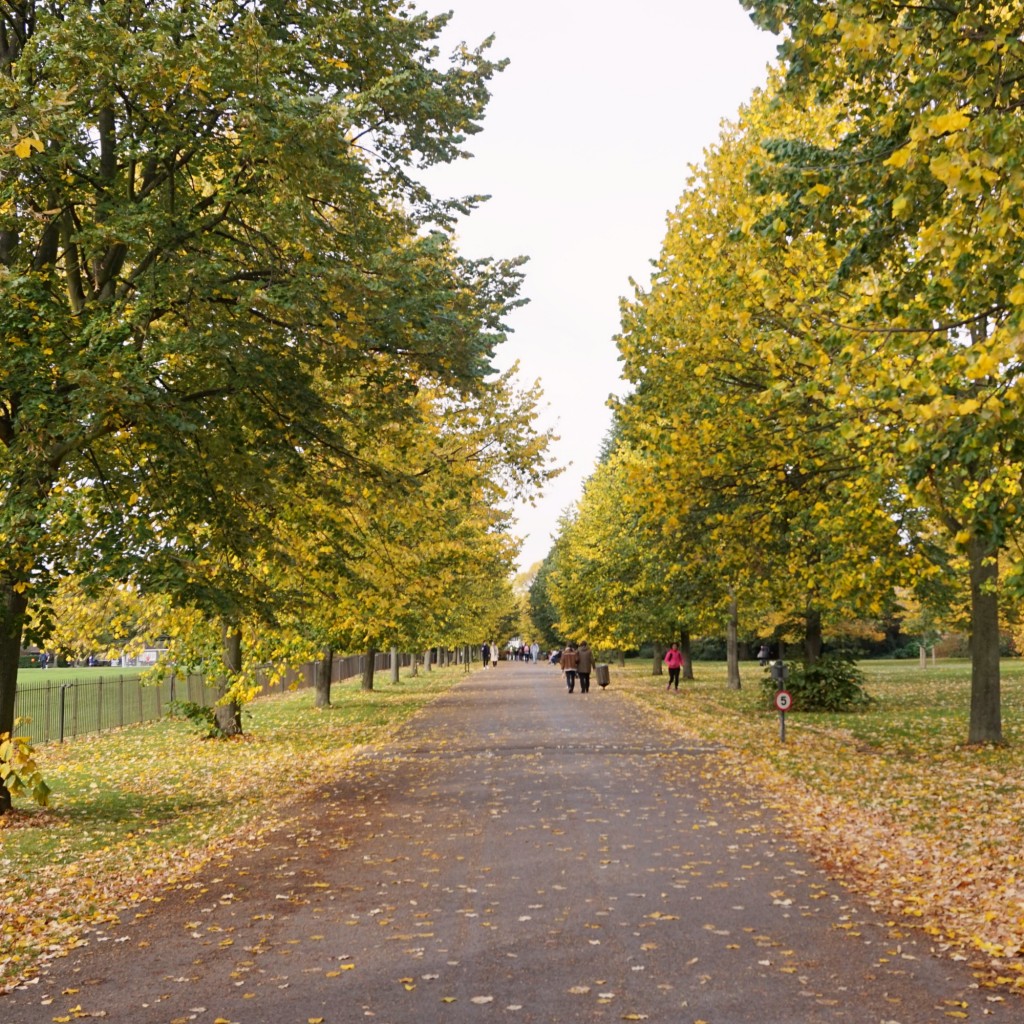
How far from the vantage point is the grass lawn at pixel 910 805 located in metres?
7.29

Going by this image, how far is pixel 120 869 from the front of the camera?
9.62 m

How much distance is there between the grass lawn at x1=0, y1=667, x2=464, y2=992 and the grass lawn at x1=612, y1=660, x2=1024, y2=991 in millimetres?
5518

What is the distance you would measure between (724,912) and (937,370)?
399cm

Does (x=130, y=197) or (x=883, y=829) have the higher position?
(x=130, y=197)

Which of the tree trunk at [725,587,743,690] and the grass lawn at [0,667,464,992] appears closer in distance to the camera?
the grass lawn at [0,667,464,992]

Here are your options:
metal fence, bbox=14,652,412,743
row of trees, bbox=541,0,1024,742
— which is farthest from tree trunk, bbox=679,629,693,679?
metal fence, bbox=14,652,412,743

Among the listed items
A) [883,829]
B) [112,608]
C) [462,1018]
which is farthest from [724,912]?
[112,608]

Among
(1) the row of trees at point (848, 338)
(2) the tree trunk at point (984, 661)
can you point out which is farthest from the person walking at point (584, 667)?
(2) the tree trunk at point (984, 661)

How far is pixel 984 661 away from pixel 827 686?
892 cm

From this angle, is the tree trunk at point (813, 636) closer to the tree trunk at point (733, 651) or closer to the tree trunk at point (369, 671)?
the tree trunk at point (733, 651)

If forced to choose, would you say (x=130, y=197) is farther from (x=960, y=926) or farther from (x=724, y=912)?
(x=960, y=926)

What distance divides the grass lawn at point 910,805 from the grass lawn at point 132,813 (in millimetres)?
5518

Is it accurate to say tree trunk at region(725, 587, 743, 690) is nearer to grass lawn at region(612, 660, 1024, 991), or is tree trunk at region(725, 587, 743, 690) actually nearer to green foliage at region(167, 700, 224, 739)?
grass lawn at region(612, 660, 1024, 991)

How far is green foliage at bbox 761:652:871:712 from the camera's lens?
25.5m
